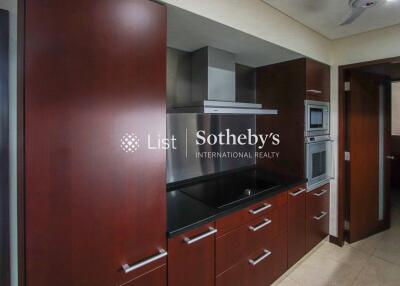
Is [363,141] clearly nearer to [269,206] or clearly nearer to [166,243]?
[269,206]

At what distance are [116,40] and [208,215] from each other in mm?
1064

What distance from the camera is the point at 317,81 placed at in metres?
2.31

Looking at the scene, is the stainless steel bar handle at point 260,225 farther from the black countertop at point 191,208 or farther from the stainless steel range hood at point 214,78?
the stainless steel range hood at point 214,78

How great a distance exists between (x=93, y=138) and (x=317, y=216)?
2385mm

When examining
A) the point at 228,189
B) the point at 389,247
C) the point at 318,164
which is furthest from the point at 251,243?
the point at 389,247

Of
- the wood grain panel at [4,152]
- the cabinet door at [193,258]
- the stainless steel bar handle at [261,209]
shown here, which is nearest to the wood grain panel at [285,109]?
the stainless steel bar handle at [261,209]

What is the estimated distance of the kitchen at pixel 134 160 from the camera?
84 centimetres

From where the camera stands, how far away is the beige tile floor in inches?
79.6

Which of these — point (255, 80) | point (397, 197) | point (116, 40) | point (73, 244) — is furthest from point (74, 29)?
point (397, 197)

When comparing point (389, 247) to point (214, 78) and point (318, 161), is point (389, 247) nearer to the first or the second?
point (318, 161)

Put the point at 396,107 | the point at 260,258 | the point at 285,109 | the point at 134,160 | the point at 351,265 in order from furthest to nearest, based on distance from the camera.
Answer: the point at 396,107 < the point at 285,109 < the point at 351,265 < the point at 260,258 < the point at 134,160

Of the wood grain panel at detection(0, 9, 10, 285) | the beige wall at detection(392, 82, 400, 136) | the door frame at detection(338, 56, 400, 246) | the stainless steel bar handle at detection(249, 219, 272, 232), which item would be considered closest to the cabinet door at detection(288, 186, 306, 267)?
the stainless steel bar handle at detection(249, 219, 272, 232)

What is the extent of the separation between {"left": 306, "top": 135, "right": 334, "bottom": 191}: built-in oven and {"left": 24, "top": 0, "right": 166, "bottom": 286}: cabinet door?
5.51ft

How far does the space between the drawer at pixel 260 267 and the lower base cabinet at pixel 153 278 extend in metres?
0.44
